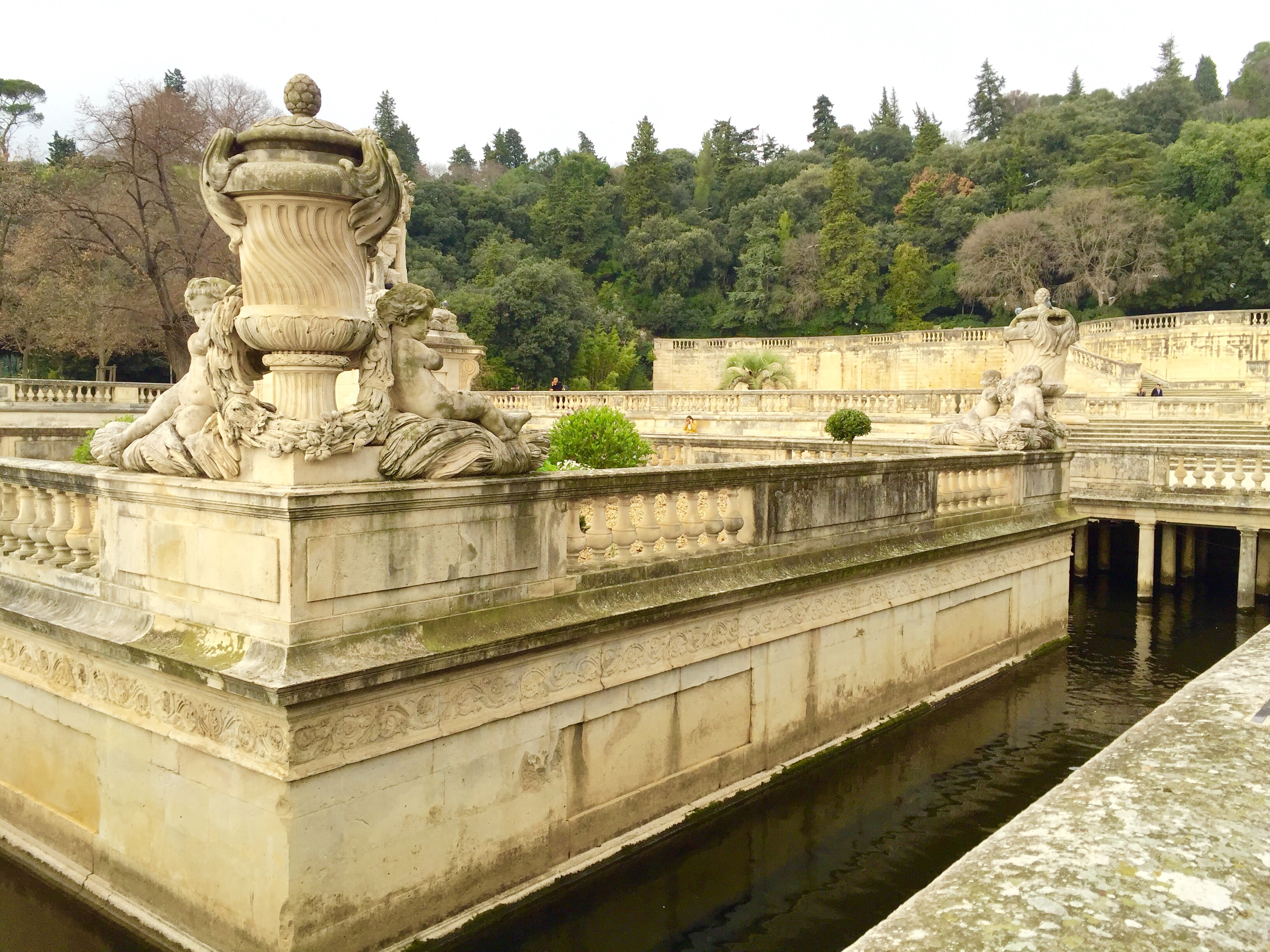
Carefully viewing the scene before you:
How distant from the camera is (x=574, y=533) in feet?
19.6

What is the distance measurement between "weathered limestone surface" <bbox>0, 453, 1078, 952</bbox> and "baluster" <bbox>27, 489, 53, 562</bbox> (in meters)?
0.16

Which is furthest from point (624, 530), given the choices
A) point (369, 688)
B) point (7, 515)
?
point (7, 515)

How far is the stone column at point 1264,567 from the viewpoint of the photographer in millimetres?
16328

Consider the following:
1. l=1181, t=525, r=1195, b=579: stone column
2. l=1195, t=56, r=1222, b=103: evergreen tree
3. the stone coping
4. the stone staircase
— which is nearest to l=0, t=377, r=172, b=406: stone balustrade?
the stone staircase

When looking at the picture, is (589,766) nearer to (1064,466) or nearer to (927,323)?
(1064,466)

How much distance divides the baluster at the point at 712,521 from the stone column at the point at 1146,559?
1169cm

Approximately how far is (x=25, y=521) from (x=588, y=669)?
378 cm

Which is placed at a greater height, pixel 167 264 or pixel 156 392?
pixel 167 264

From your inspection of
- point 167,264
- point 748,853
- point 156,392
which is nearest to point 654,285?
point 167,264

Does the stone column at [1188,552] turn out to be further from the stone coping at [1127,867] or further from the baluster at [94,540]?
the baluster at [94,540]

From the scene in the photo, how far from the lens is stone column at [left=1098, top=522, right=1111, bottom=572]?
18.5 meters

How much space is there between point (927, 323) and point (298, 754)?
57051 millimetres

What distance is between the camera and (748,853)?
6.74 meters

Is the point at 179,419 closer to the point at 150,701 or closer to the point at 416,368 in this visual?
the point at 416,368
